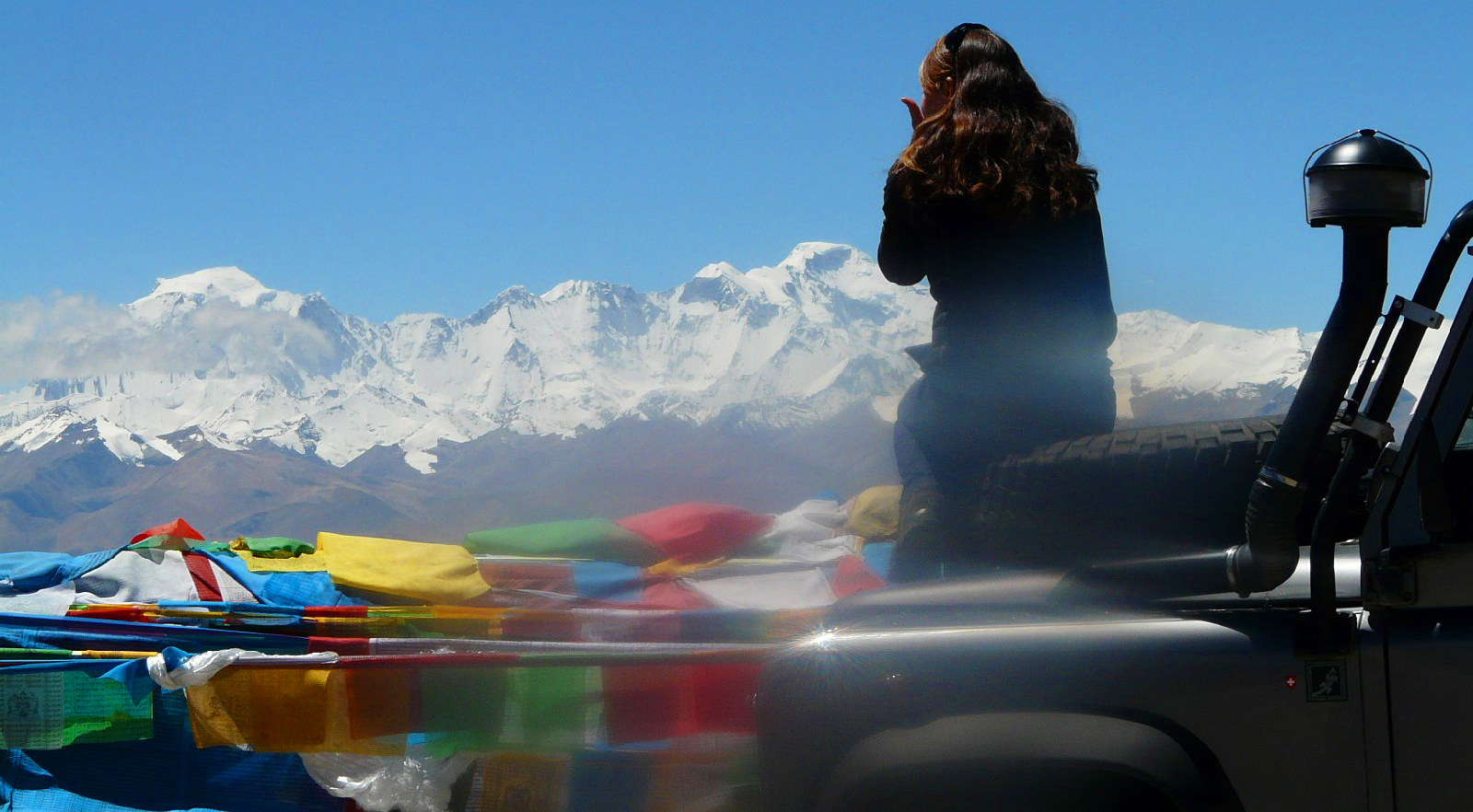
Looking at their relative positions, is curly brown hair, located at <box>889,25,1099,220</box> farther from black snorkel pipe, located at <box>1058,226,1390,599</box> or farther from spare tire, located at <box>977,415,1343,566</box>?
black snorkel pipe, located at <box>1058,226,1390,599</box>

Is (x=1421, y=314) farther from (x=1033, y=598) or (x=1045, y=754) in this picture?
(x=1045, y=754)

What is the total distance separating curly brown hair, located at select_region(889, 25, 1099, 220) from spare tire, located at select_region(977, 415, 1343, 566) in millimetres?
642

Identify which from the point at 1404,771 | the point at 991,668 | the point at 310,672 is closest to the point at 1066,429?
the point at 991,668

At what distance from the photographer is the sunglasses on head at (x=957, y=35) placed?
261 cm

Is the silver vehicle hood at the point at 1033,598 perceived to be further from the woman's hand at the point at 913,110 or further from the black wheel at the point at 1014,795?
the woman's hand at the point at 913,110

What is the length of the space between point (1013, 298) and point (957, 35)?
66 centimetres

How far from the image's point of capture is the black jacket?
2350 mm

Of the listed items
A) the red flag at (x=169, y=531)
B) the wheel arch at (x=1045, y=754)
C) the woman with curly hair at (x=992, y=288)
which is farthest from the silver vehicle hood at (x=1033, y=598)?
the red flag at (x=169, y=531)

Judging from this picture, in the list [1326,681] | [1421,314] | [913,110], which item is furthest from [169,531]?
[1421,314]

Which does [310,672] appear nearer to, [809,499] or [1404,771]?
[809,499]

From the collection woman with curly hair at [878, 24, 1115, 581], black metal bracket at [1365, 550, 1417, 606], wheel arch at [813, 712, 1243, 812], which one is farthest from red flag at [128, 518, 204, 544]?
black metal bracket at [1365, 550, 1417, 606]

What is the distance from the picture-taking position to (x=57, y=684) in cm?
353

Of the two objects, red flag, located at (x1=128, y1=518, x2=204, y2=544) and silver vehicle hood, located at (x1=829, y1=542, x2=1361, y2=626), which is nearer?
silver vehicle hood, located at (x1=829, y1=542, x2=1361, y2=626)

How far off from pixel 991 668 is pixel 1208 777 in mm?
313
